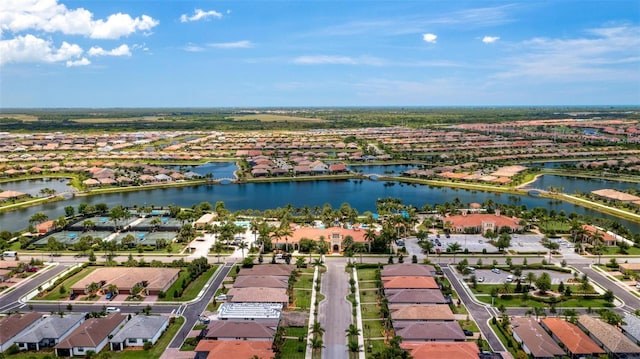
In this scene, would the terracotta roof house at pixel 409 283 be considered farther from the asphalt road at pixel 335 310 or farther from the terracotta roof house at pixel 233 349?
the terracotta roof house at pixel 233 349

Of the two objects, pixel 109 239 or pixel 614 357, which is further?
pixel 109 239

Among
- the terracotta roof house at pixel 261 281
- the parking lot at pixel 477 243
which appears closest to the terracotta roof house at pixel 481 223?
the parking lot at pixel 477 243

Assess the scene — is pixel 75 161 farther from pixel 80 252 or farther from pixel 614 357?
pixel 614 357

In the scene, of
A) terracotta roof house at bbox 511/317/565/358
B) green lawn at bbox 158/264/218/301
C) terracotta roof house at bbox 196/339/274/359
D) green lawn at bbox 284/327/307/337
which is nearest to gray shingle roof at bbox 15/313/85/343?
green lawn at bbox 158/264/218/301

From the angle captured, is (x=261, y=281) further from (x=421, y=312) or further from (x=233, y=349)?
(x=421, y=312)

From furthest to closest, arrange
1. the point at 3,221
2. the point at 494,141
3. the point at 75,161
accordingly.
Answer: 1. the point at 494,141
2. the point at 75,161
3. the point at 3,221

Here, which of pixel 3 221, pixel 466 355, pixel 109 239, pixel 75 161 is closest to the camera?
pixel 466 355

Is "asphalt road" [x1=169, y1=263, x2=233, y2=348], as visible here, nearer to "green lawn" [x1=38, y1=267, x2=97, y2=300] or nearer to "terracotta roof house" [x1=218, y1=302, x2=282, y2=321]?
"terracotta roof house" [x1=218, y1=302, x2=282, y2=321]

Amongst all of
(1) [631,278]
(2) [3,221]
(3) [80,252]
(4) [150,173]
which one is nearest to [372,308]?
(1) [631,278]
